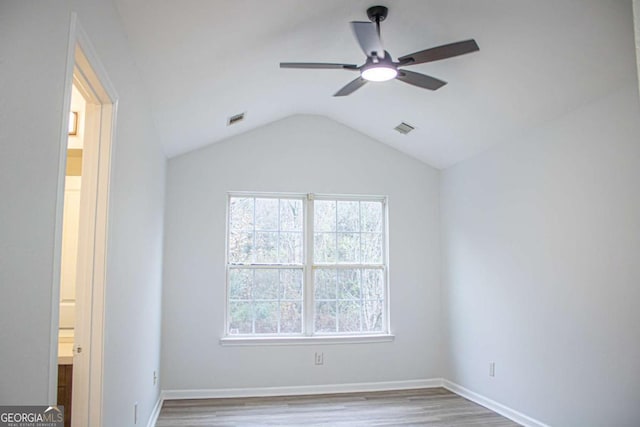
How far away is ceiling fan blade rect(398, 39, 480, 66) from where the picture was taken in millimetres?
2627

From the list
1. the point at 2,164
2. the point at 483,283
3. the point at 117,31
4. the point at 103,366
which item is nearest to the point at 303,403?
the point at 483,283

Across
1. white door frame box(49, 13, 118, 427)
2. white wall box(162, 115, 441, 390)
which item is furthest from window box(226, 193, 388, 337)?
white door frame box(49, 13, 118, 427)

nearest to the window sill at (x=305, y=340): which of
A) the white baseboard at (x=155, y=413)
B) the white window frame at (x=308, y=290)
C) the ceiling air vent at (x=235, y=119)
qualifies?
the white window frame at (x=308, y=290)

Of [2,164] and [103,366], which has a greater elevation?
[2,164]

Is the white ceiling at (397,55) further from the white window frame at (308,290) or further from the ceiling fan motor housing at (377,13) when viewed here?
the white window frame at (308,290)

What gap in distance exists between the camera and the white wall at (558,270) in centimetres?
313

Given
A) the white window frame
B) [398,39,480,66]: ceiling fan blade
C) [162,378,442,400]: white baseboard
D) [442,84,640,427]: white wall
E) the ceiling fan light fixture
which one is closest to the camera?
[398,39,480,66]: ceiling fan blade

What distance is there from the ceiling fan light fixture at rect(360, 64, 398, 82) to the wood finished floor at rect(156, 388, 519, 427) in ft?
9.25

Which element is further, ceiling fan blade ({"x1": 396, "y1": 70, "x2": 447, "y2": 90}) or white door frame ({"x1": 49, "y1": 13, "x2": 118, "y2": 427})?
ceiling fan blade ({"x1": 396, "y1": 70, "x2": 447, "y2": 90})

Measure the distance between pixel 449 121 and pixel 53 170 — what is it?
370cm

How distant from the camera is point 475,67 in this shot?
11.5 feet

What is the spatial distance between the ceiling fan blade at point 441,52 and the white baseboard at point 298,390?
353 centimetres

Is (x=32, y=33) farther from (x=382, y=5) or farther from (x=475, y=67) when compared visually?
(x=475, y=67)

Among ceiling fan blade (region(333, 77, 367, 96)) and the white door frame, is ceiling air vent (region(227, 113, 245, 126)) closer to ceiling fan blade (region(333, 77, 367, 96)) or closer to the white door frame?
ceiling fan blade (region(333, 77, 367, 96))
